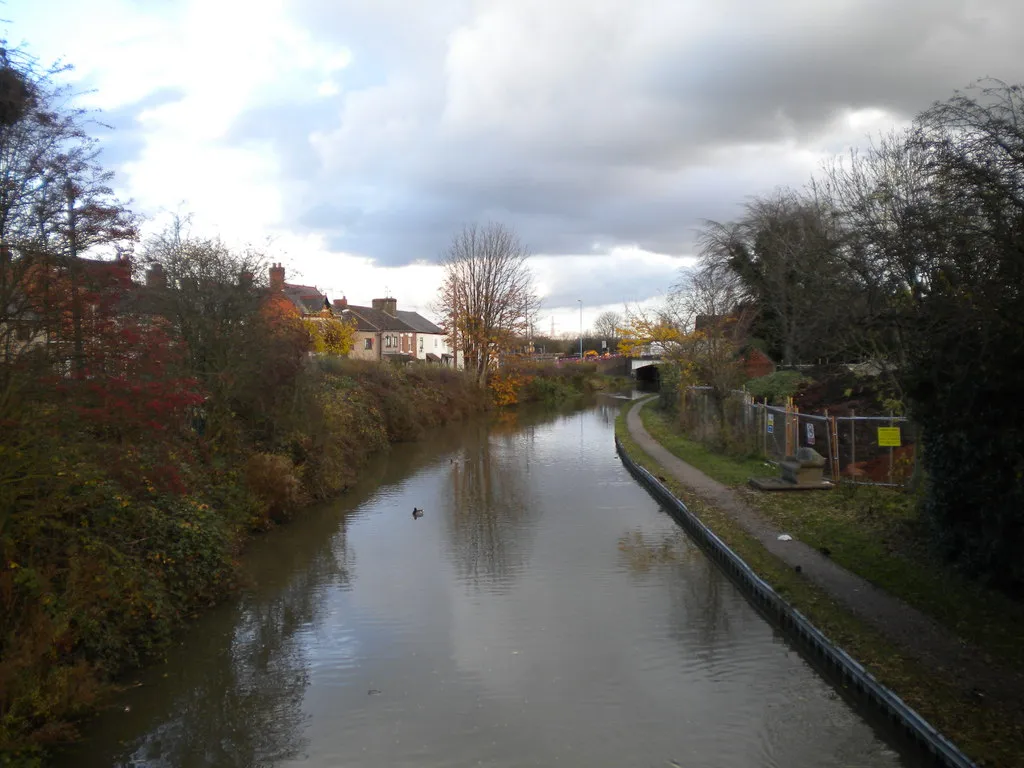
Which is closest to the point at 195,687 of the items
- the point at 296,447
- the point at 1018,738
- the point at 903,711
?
the point at 903,711

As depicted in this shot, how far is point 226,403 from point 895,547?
12.9 metres

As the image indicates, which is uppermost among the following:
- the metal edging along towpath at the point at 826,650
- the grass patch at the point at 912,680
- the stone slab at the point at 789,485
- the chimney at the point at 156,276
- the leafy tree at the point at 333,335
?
the leafy tree at the point at 333,335

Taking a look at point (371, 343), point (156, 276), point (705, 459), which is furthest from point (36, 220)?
point (371, 343)

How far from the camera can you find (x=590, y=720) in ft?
26.6

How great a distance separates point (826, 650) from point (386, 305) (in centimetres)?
6963

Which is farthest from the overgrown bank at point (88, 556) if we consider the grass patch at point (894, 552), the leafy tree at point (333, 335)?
the leafy tree at point (333, 335)

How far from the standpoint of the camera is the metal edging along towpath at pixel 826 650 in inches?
261

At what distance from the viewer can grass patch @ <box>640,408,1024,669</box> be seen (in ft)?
28.7

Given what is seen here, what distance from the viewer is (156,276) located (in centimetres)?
1591

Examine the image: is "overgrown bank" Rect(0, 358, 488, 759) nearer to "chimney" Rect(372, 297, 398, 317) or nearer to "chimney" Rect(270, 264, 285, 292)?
"chimney" Rect(270, 264, 285, 292)

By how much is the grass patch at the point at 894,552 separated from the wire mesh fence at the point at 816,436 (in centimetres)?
100

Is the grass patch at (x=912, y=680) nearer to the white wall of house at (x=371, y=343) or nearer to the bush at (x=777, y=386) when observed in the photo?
the bush at (x=777, y=386)

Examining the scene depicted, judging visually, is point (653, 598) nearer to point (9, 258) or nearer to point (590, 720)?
point (590, 720)

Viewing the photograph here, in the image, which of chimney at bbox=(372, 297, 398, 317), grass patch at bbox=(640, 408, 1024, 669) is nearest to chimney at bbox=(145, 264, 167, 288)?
grass patch at bbox=(640, 408, 1024, 669)
